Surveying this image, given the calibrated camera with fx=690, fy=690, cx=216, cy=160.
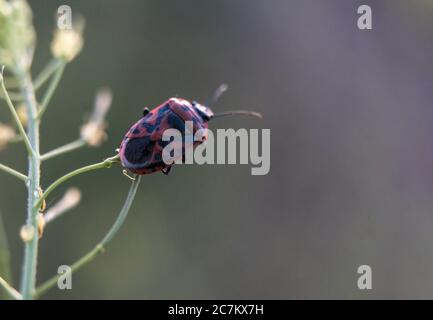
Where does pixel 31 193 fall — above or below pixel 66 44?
below

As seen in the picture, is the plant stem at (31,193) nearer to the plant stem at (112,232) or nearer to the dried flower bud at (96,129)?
the plant stem at (112,232)

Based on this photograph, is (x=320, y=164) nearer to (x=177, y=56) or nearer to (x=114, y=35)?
(x=177, y=56)

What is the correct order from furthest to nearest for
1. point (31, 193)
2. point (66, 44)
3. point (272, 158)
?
point (272, 158) < point (66, 44) < point (31, 193)

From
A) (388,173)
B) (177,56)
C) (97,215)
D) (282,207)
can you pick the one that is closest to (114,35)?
(177,56)

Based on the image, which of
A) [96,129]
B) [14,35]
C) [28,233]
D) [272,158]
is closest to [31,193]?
[28,233]

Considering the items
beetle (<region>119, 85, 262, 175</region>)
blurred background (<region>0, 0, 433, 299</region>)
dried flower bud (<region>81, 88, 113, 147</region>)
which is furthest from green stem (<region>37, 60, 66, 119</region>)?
blurred background (<region>0, 0, 433, 299</region>)

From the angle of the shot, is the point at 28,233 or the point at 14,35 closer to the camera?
the point at 28,233

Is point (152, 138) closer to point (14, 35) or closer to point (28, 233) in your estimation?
point (28, 233)
